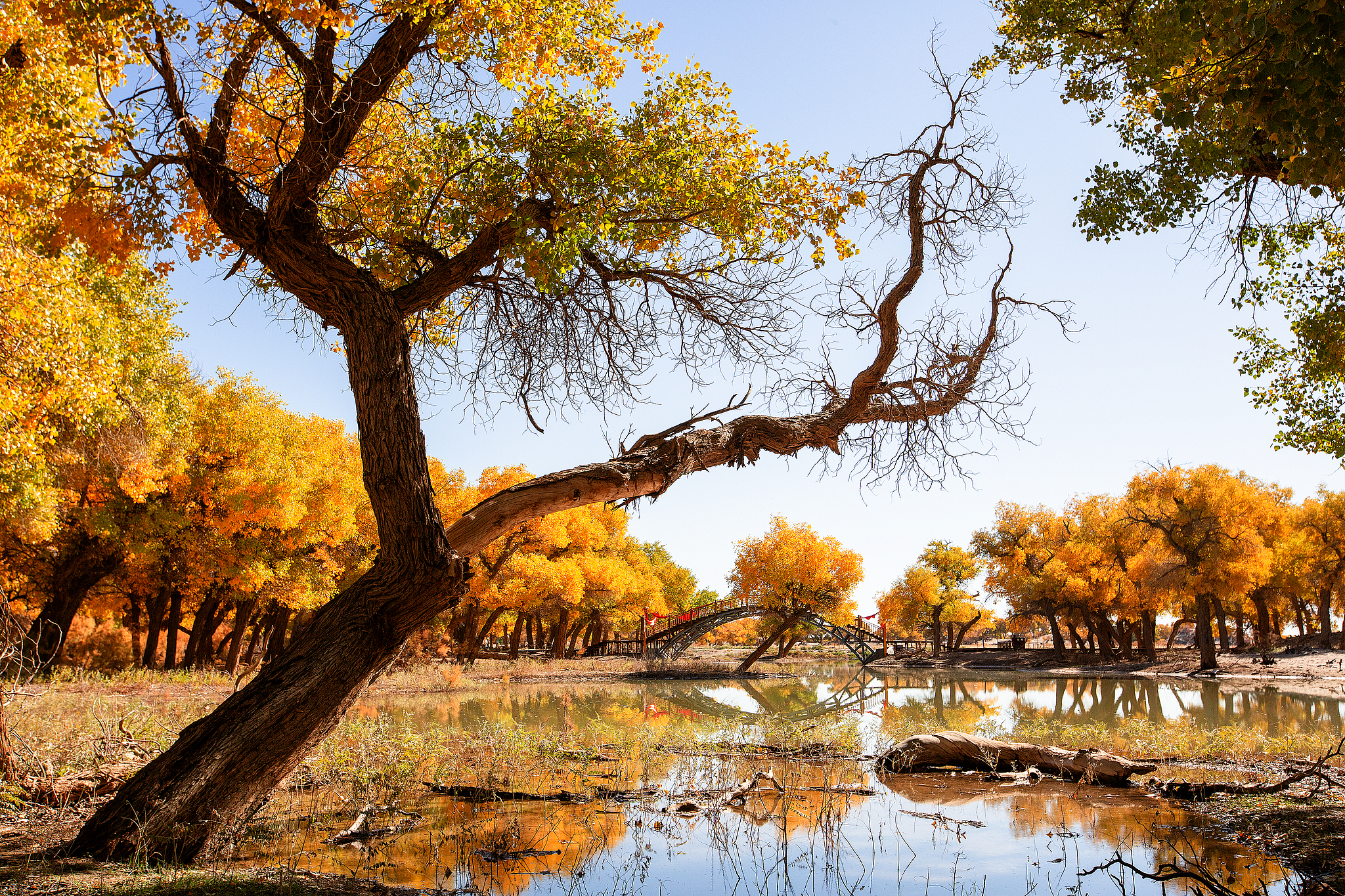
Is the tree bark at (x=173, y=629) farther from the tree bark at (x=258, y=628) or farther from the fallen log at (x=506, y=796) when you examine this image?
the fallen log at (x=506, y=796)

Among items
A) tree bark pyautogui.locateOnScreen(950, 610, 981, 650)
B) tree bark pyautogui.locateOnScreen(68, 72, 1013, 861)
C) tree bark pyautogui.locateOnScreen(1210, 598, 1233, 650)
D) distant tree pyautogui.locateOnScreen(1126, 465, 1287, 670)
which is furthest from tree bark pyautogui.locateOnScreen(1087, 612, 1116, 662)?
tree bark pyautogui.locateOnScreen(68, 72, 1013, 861)

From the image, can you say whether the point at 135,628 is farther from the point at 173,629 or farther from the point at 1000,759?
the point at 1000,759

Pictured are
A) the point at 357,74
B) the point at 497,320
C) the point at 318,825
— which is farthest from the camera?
the point at 497,320

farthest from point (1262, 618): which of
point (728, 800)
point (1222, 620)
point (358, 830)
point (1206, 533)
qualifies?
point (358, 830)

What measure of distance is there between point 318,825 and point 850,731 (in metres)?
7.99

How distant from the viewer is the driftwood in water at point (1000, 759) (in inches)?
341

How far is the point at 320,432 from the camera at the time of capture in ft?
98.3

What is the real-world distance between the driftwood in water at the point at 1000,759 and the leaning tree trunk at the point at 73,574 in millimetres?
20632

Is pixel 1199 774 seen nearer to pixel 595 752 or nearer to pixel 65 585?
pixel 595 752

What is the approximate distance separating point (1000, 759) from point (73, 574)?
76.7ft

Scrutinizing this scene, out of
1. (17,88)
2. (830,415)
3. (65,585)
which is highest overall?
(17,88)

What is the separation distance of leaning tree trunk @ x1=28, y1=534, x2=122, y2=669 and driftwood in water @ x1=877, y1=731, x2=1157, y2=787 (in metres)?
20.6

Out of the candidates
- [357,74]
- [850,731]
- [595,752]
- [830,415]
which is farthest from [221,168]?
[850,731]

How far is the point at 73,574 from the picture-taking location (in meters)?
20.8
